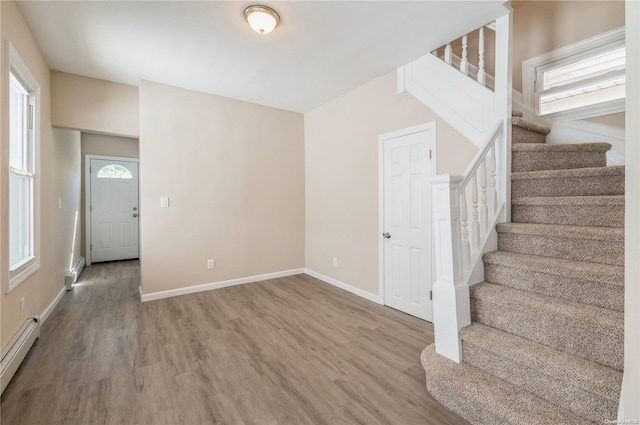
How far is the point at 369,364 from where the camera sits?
7.07 feet

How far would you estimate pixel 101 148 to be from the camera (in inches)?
223

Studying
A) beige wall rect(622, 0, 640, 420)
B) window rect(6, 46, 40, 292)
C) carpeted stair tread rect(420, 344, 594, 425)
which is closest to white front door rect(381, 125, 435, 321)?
carpeted stair tread rect(420, 344, 594, 425)

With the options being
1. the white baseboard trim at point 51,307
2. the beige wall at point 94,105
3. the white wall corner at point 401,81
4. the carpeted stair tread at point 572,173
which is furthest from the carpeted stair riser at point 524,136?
the white baseboard trim at point 51,307

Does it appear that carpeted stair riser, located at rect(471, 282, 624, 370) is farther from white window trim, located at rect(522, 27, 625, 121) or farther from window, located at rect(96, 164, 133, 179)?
window, located at rect(96, 164, 133, 179)

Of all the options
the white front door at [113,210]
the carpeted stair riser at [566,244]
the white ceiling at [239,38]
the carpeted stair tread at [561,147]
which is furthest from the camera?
the white front door at [113,210]

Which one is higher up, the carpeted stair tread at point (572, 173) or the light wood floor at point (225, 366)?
the carpeted stair tread at point (572, 173)

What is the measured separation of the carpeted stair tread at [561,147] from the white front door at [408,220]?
0.76 meters

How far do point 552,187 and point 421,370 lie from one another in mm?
1701

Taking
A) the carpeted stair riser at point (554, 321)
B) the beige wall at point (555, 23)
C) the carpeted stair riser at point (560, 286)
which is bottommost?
the carpeted stair riser at point (554, 321)

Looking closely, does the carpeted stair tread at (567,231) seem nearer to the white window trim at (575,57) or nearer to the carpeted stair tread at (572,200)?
the carpeted stair tread at (572,200)

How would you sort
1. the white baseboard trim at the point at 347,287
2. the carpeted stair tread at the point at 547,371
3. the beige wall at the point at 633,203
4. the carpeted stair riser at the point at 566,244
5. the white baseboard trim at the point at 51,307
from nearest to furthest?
the beige wall at the point at 633,203, the carpeted stair tread at the point at 547,371, the carpeted stair riser at the point at 566,244, the white baseboard trim at the point at 51,307, the white baseboard trim at the point at 347,287

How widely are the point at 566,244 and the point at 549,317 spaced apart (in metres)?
0.56

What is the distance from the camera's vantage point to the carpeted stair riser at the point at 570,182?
6.63 ft

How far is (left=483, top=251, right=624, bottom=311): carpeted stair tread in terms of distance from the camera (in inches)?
59.1
